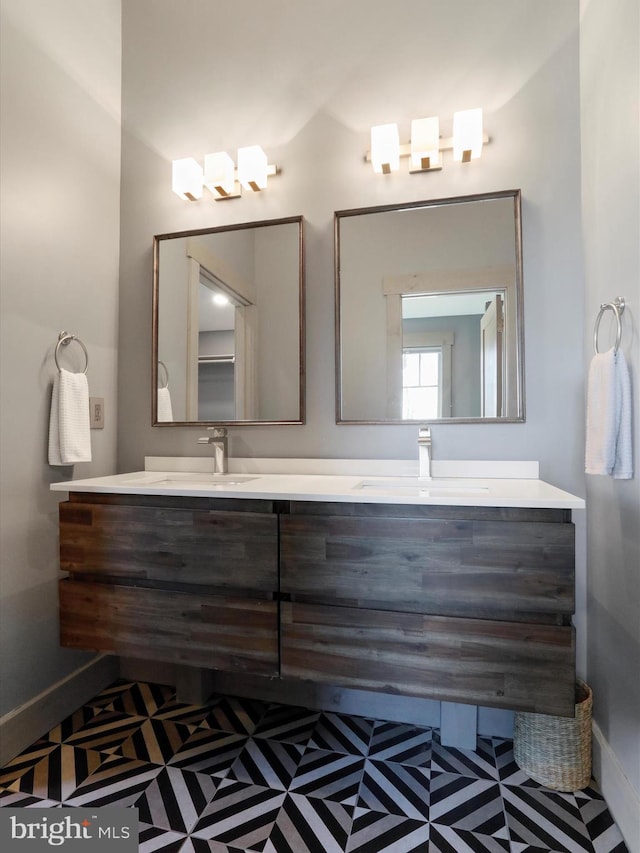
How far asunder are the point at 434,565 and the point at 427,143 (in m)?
1.44

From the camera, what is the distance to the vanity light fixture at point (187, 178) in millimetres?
1917

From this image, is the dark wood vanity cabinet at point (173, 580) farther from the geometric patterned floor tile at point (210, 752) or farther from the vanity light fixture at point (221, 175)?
the vanity light fixture at point (221, 175)

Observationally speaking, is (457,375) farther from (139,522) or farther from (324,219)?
(139,522)

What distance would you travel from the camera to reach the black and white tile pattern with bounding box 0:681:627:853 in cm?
122

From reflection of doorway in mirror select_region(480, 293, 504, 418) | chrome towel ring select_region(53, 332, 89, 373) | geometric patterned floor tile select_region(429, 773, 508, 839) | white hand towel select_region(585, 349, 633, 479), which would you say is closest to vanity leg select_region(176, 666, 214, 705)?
geometric patterned floor tile select_region(429, 773, 508, 839)

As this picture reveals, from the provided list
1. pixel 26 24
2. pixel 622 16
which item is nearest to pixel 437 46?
pixel 622 16

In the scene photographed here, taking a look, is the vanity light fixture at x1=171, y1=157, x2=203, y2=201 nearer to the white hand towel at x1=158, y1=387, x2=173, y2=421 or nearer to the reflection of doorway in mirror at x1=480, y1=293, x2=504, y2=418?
the white hand towel at x1=158, y1=387, x2=173, y2=421

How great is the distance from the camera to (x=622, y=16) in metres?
1.26

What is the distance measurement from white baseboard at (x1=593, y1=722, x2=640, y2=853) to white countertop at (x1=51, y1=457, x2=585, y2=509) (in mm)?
763

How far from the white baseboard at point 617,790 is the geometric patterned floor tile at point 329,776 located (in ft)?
2.29

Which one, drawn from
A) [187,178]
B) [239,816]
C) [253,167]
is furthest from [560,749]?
[187,178]

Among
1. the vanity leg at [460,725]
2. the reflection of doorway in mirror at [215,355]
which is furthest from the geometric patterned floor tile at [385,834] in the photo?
the reflection of doorway in mirror at [215,355]

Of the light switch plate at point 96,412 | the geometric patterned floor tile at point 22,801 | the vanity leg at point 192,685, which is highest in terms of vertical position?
the light switch plate at point 96,412

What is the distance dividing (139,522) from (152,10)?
7.16 ft
